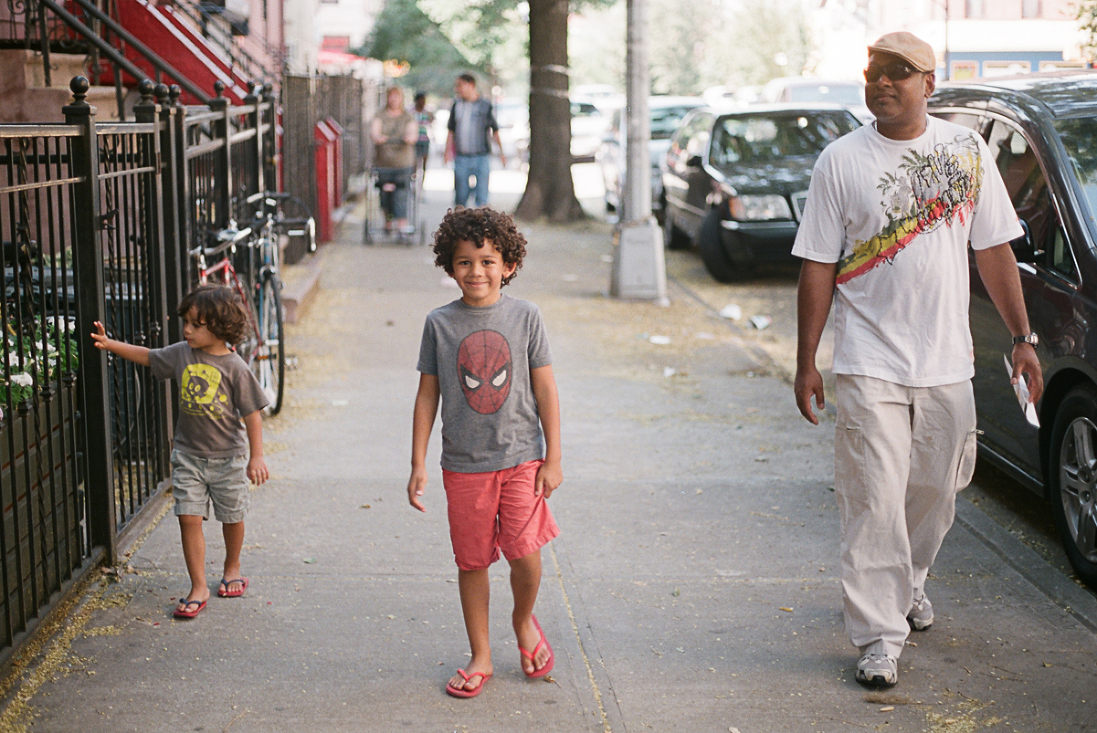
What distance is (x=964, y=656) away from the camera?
413cm

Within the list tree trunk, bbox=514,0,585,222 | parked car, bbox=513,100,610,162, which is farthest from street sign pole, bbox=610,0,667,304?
parked car, bbox=513,100,610,162

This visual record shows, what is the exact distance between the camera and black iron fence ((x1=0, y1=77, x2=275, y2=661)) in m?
3.86

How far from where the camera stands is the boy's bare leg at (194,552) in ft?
14.4

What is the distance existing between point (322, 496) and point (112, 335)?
47.2 inches

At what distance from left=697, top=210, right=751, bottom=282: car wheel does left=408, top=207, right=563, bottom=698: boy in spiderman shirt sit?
9.26 metres

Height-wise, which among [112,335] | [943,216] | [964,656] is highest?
[943,216]

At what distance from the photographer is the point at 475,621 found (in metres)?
3.85

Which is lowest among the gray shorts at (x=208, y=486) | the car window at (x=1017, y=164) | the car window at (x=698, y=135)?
the gray shorts at (x=208, y=486)

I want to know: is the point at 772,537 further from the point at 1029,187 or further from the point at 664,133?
the point at 664,133

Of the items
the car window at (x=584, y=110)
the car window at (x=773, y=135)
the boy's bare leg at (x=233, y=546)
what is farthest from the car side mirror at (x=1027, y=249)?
the car window at (x=584, y=110)

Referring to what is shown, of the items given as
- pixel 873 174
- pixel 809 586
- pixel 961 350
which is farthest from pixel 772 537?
pixel 873 174

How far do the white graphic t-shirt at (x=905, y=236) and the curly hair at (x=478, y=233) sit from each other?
90 centimetres

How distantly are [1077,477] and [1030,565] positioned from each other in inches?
16.3

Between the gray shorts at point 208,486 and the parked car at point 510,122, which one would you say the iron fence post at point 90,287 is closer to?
the gray shorts at point 208,486
